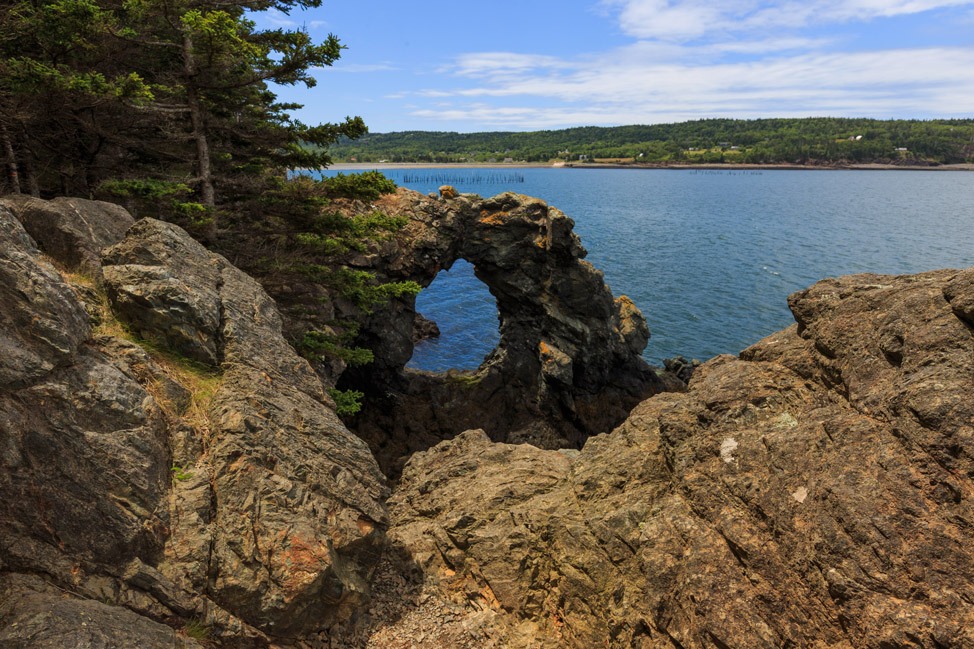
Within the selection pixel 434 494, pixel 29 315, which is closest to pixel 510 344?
pixel 434 494

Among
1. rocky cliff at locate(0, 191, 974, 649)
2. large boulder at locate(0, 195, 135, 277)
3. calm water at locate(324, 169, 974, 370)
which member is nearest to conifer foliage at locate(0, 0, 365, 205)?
large boulder at locate(0, 195, 135, 277)

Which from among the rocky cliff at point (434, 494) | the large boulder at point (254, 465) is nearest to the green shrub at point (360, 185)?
the rocky cliff at point (434, 494)

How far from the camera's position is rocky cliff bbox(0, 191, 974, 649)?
786cm

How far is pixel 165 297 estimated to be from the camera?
11.0 m

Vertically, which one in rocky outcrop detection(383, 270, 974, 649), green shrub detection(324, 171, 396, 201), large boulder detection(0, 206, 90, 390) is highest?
green shrub detection(324, 171, 396, 201)

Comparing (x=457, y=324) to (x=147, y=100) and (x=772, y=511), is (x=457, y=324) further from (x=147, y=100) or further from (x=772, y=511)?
(x=772, y=511)

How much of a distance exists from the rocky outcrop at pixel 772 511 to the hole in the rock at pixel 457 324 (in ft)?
111

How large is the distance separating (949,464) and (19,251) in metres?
14.6

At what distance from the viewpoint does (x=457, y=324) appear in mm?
60062

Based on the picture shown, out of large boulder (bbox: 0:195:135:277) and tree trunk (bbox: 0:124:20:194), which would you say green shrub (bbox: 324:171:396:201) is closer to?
large boulder (bbox: 0:195:135:277)

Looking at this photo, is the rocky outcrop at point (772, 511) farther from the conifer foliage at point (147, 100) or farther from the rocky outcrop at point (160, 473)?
the conifer foliage at point (147, 100)

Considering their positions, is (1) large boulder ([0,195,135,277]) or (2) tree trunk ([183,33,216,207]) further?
(2) tree trunk ([183,33,216,207])

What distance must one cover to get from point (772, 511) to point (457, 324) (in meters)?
51.3

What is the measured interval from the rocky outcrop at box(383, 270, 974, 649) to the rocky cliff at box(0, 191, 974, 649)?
0.13ft
